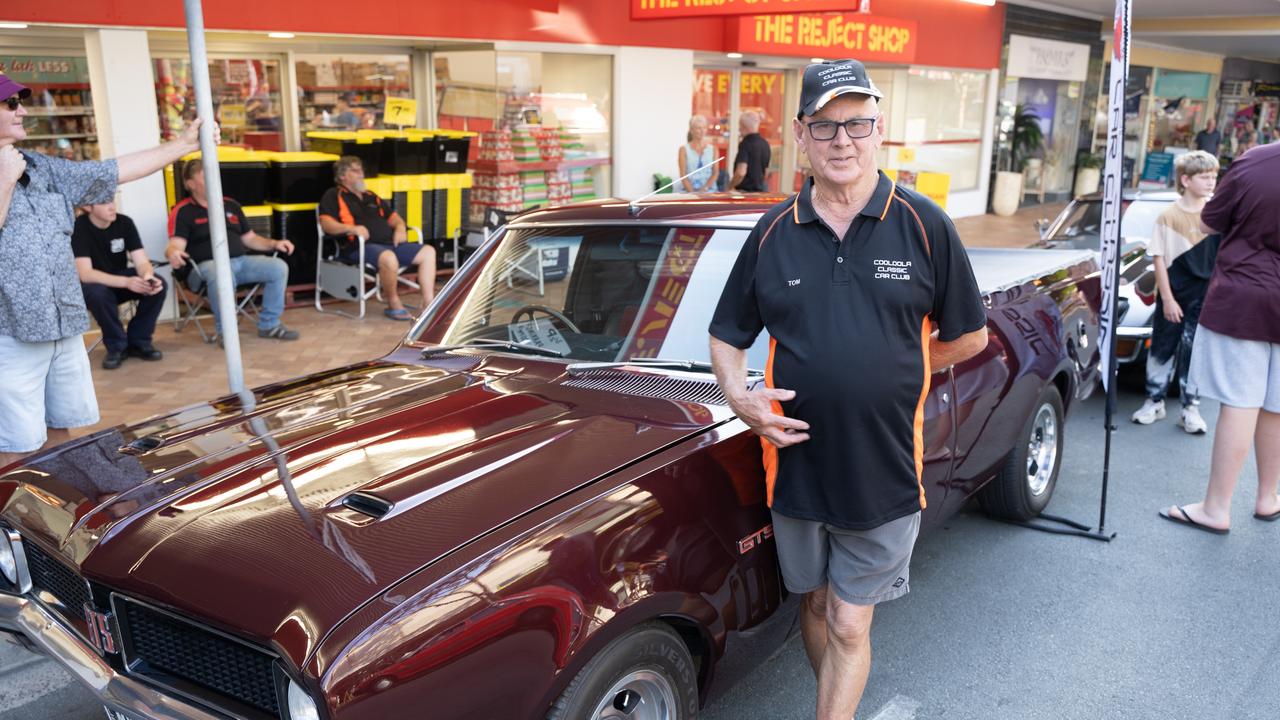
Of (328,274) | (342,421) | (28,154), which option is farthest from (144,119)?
(342,421)

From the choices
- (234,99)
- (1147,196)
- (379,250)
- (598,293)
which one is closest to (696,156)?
(379,250)

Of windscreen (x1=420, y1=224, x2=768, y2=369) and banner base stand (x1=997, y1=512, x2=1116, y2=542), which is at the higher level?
windscreen (x1=420, y1=224, x2=768, y2=369)

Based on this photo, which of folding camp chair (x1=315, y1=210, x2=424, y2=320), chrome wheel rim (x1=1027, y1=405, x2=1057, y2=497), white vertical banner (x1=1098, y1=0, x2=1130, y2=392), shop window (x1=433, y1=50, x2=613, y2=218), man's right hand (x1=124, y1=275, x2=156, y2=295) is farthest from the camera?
shop window (x1=433, y1=50, x2=613, y2=218)

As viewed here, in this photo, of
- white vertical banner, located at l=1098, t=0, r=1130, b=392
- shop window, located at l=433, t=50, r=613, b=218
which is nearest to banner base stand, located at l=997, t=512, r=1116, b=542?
white vertical banner, located at l=1098, t=0, r=1130, b=392

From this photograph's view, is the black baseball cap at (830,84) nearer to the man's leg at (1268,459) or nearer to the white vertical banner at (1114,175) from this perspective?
the white vertical banner at (1114,175)

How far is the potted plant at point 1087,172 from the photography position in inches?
834

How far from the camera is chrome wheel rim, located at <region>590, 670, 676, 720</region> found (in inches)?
97.6

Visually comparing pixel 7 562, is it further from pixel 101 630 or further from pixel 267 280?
pixel 267 280

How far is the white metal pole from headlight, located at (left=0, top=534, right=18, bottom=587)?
3.11 ft

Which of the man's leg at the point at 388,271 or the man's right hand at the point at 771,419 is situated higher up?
the man's right hand at the point at 771,419

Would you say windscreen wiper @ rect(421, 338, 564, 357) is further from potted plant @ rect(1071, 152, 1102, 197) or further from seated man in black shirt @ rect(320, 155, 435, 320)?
potted plant @ rect(1071, 152, 1102, 197)

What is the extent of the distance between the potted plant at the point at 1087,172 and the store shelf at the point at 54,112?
18.6m

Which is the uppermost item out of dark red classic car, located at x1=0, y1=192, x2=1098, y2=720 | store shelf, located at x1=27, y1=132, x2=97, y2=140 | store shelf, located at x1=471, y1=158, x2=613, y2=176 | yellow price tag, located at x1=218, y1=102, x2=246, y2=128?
yellow price tag, located at x1=218, y1=102, x2=246, y2=128

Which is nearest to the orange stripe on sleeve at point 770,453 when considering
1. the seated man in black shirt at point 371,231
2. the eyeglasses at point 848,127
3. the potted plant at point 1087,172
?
the eyeglasses at point 848,127
